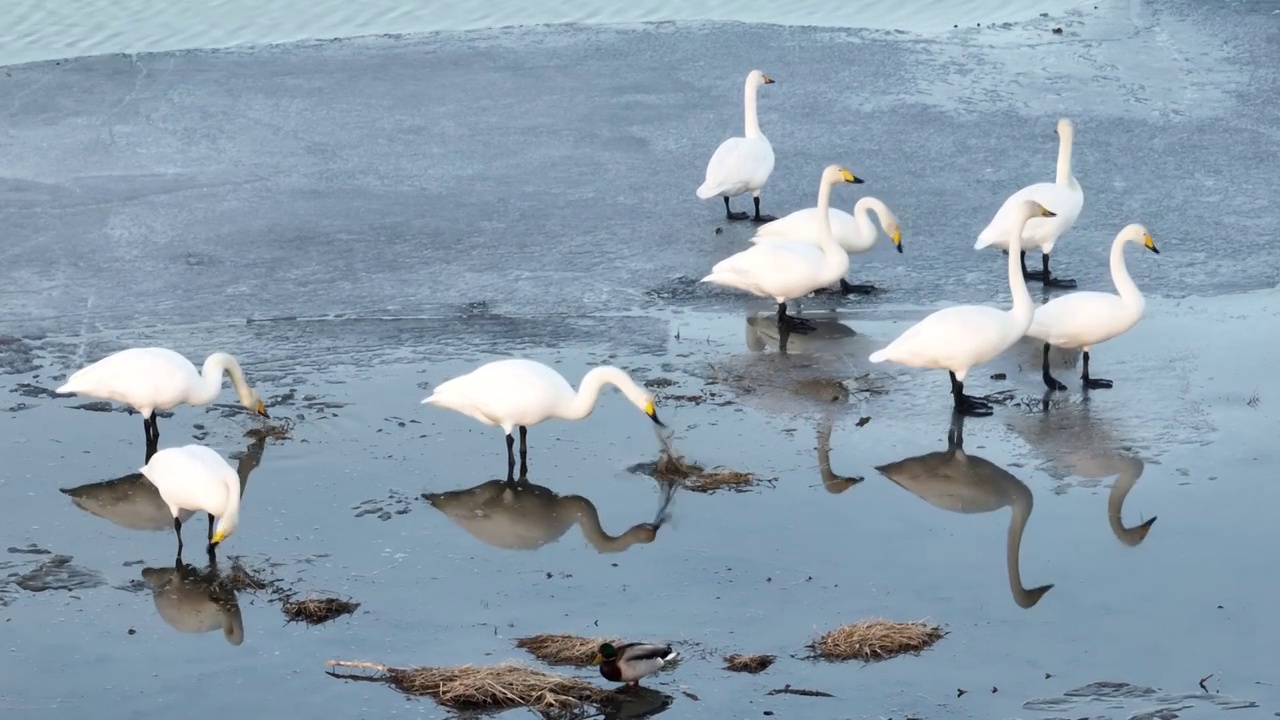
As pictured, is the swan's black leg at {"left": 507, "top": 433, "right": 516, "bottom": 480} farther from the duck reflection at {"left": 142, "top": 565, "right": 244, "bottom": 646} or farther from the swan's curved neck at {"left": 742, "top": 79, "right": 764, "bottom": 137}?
the swan's curved neck at {"left": 742, "top": 79, "right": 764, "bottom": 137}

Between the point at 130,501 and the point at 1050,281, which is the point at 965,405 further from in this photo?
the point at 130,501

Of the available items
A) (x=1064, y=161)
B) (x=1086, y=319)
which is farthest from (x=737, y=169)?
(x=1086, y=319)

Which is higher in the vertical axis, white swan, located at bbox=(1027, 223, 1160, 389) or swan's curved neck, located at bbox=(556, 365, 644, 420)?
white swan, located at bbox=(1027, 223, 1160, 389)

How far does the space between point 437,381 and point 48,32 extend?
1174cm

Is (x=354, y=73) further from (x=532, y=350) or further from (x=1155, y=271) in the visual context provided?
(x=1155, y=271)

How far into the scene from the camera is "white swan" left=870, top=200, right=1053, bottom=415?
9.19m

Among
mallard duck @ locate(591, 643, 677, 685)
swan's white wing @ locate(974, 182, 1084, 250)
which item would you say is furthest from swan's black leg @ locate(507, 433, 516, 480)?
swan's white wing @ locate(974, 182, 1084, 250)

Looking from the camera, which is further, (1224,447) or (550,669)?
(1224,447)

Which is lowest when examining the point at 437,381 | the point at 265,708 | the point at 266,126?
the point at 265,708

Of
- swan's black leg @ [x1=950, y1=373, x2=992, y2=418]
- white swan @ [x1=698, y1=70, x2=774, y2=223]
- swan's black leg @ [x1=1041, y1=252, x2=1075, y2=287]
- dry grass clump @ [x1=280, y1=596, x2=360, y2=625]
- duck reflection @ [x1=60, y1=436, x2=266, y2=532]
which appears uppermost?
white swan @ [x1=698, y1=70, x2=774, y2=223]

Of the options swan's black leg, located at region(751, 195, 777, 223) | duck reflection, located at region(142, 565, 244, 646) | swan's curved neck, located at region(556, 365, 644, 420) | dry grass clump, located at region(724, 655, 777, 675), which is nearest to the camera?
dry grass clump, located at region(724, 655, 777, 675)

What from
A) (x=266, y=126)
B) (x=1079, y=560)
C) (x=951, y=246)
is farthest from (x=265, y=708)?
(x=266, y=126)

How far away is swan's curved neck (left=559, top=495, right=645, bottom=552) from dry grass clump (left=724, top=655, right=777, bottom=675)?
1277 millimetres

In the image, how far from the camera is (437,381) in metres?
10.0
